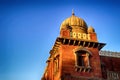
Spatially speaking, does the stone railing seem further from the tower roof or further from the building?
the tower roof

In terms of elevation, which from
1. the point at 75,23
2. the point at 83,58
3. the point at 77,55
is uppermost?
the point at 75,23

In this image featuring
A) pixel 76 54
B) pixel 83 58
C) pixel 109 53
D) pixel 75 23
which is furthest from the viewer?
pixel 109 53

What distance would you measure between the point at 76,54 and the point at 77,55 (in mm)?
161

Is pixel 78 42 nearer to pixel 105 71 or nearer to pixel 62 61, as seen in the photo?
pixel 62 61

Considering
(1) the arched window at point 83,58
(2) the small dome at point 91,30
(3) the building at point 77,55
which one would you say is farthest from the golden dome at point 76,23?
(1) the arched window at point 83,58

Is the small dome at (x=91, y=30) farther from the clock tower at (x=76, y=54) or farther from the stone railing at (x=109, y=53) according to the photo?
the stone railing at (x=109, y=53)

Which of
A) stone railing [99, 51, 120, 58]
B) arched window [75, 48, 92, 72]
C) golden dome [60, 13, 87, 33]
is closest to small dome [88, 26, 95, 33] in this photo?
golden dome [60, 13, 87, 33]

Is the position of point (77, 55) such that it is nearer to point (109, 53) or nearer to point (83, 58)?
point (83, 58)

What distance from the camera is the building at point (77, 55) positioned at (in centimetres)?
2228

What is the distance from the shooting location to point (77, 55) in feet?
75.8

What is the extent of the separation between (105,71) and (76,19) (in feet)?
20.4

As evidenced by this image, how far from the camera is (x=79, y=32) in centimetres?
2483

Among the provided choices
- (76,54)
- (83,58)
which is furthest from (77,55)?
(83,58)

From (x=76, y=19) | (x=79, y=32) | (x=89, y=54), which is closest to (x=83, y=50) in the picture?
(x=89, y=54)
